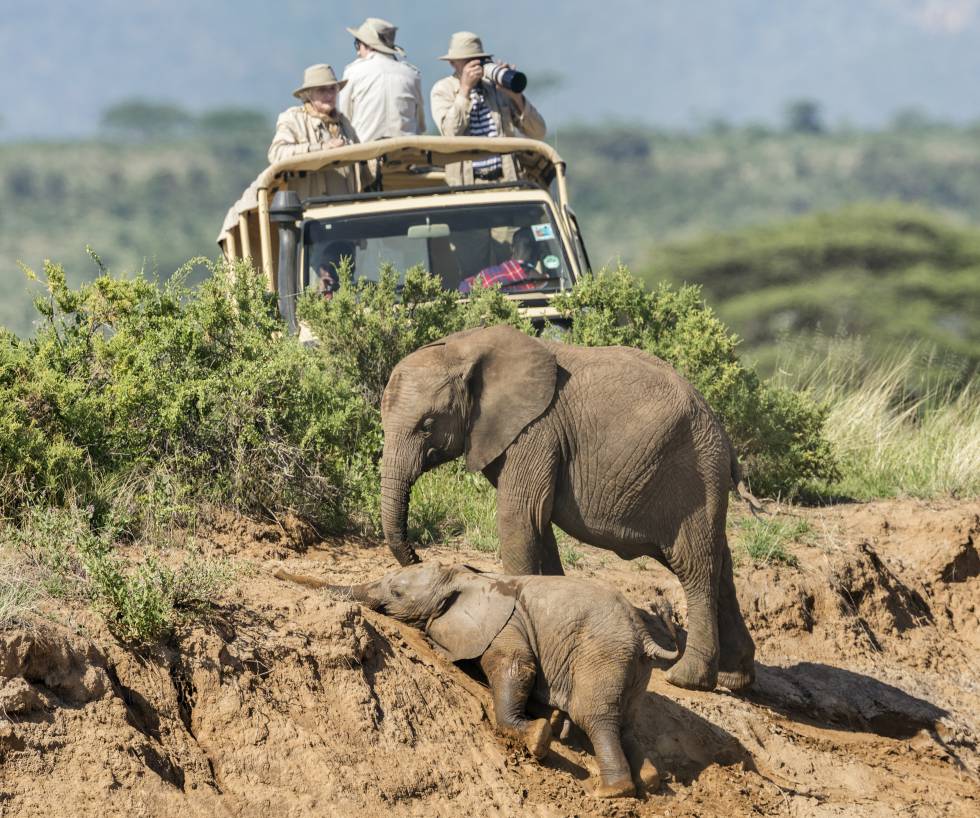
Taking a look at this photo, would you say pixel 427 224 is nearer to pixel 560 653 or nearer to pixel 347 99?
pixel 347 99

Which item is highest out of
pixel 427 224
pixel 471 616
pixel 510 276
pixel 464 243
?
pixel 427 224

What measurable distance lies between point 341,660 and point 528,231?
5.78 m

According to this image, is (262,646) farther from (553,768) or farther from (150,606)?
(553,768)

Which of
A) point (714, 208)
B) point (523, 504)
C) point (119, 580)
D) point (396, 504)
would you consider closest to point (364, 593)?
point (396, 504)

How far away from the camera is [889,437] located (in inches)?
501

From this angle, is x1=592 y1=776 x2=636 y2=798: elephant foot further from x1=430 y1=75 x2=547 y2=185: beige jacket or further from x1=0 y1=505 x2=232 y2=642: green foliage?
x1=430 y1=75 x2=547 y2=185: beige jacket

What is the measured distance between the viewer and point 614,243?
9312 centimetres

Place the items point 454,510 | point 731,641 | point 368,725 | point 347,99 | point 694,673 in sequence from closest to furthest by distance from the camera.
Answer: point 368,725 < point 694,673 < point 731,641 < point 454,510 < point 347,99

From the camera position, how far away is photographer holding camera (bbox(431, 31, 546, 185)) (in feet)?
40.8

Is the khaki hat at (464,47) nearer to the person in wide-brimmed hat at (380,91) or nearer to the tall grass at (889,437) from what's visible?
the person in wide-brimmed hat at (380,91)

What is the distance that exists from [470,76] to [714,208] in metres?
95.4

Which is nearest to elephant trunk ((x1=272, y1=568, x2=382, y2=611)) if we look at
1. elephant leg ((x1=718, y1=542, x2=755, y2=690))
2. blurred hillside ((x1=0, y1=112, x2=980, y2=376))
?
elephant leg ((x1=718, y1=542, x2=755, y2=690))

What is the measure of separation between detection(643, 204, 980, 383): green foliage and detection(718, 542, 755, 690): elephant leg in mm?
29169

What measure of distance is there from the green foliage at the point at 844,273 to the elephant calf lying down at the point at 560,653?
30.5 meters
